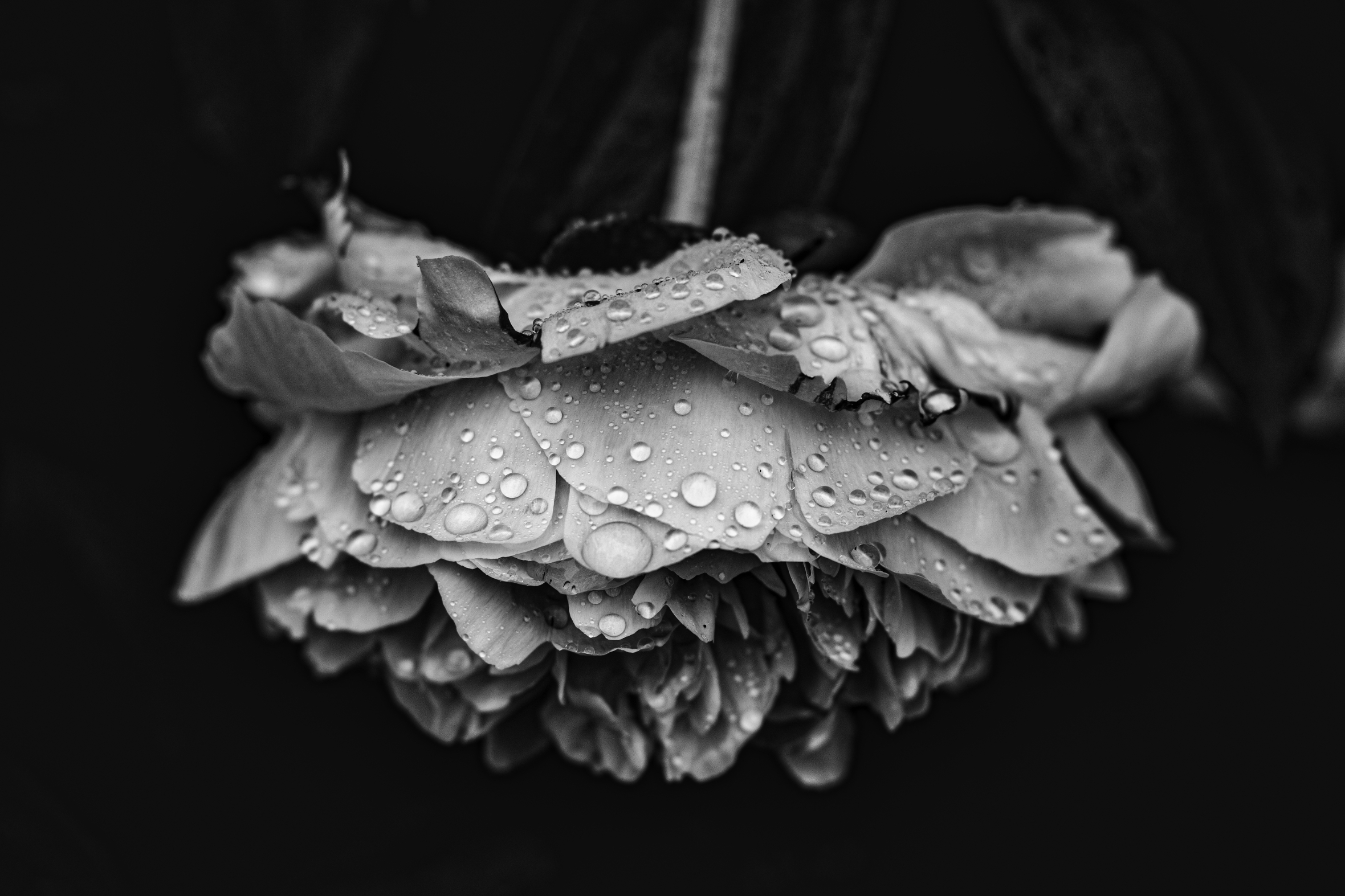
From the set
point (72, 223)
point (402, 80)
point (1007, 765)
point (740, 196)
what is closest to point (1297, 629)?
point (1007, 765)

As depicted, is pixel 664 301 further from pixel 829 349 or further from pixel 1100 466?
pixel 1100 466

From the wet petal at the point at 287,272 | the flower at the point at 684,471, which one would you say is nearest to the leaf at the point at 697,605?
the flower at the point at 684,471

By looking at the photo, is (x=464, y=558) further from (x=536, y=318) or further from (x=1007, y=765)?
(x=1007, y=765)

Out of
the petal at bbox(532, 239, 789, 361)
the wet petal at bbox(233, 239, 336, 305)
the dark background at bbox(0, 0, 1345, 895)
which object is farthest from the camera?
the dark background at bbox(0, 0, 1345, 895)

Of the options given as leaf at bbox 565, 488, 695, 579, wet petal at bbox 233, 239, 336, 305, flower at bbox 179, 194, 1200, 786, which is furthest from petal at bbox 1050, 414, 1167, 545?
wet petal at bbox 233, 239, 336, 305

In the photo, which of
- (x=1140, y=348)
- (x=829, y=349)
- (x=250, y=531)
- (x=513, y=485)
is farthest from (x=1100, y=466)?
(x=250, y=531)

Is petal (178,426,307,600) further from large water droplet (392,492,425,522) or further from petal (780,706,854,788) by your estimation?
petal (780,706,854,788)
